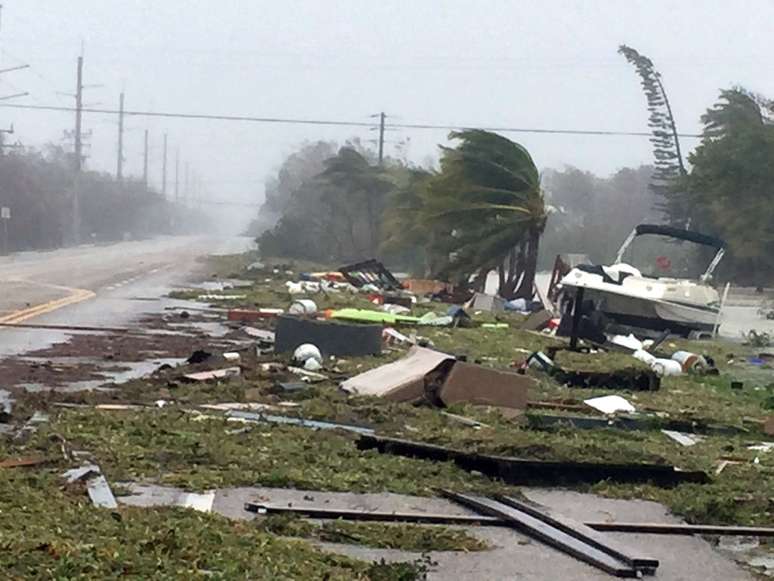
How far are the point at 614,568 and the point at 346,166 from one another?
58.0 metres

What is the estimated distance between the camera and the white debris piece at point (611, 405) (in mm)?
14094

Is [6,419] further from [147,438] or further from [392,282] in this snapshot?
[392,282]

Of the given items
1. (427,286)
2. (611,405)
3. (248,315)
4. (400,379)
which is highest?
(400,379)

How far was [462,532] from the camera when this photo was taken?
26.5ft

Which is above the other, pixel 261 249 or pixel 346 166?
pixel 346 166

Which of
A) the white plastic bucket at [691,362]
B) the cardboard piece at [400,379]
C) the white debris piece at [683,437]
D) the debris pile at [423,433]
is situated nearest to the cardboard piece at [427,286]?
the debris pile at [423,433]

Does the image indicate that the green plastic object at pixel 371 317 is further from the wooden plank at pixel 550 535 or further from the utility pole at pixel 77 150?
the utility pole at pixel 77 150

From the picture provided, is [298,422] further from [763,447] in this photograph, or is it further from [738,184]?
[738,184]

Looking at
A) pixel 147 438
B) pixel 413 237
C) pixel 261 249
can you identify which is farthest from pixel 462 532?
pixel 261 249

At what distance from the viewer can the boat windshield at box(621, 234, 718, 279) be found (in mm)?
48406

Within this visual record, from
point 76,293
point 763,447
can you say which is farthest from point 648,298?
point 763,447

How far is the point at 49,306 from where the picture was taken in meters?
27.5

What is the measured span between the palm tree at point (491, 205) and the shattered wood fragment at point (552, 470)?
27.0 m

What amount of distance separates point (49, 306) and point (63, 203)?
76.4m
